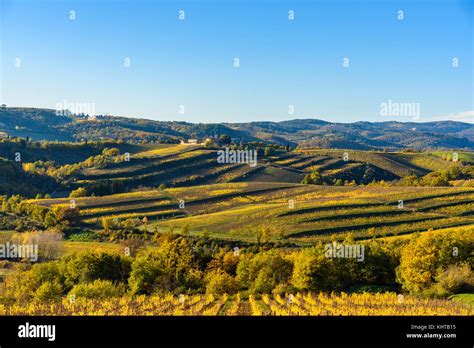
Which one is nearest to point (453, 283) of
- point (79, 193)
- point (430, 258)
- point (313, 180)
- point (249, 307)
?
point (430, 258)

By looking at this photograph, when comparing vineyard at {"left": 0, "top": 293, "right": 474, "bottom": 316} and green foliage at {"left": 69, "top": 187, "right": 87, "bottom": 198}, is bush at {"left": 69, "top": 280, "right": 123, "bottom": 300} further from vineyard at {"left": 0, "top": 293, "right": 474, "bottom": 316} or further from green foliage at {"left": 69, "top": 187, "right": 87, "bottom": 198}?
green foliage at {"left": 69, "top": 187, "right": 87, "bottom": 198}

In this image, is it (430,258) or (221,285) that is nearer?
(430,258)

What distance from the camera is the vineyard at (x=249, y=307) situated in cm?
4128

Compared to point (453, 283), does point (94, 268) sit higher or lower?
lower

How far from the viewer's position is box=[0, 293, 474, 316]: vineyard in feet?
135

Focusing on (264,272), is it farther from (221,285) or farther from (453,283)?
(453,283)

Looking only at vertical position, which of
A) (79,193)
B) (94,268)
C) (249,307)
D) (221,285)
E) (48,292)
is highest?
(79,193)

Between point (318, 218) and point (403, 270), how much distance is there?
48.0 m

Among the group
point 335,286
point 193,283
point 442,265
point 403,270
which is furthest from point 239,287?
point 442,265

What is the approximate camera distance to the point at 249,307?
169 feet

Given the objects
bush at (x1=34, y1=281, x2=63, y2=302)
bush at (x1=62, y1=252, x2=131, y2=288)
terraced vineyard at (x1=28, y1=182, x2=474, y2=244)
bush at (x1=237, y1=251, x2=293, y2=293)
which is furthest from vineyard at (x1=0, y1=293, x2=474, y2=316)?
terraced vineyard at (x1=28, y1=182, x2=474, y2=244)

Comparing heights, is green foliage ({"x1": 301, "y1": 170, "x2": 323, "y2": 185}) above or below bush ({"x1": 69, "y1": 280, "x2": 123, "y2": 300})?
above

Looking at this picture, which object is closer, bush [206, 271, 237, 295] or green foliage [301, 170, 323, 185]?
bush [206, 271, 237, 295]

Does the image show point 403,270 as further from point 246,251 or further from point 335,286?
point 246,251
